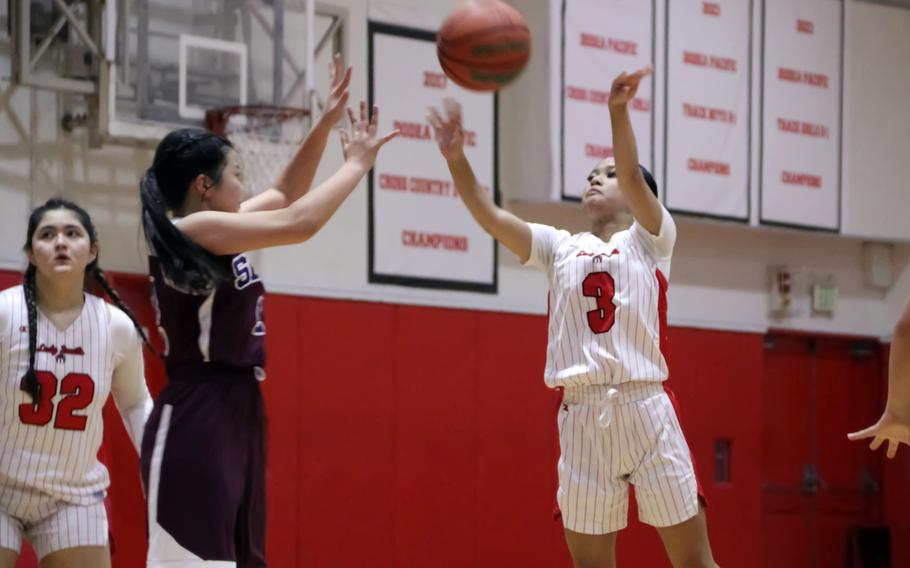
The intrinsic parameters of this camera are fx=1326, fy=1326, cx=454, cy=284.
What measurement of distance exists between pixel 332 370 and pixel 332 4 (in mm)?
2500

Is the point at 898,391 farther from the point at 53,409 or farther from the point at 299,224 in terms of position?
the point at 53,409

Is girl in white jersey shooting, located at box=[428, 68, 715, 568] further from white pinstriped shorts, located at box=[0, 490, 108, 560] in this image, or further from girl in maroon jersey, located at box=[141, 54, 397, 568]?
white pinstriped shorts, located at box=[0, 490, 108, 560]

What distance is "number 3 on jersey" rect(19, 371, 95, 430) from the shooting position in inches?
193

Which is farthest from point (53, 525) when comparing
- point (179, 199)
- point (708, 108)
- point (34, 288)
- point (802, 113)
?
point (802, 113)

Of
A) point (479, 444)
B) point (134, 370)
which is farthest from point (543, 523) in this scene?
point (134, 370)

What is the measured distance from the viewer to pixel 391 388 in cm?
915

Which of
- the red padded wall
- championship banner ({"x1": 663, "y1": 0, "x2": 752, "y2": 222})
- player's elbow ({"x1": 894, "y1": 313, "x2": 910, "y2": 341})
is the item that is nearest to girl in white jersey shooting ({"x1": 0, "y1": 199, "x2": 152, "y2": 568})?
player's elbow ({"x1": 894, "y1": 313, "x2": 910, "y2": 341})

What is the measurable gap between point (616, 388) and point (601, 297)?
0.37m

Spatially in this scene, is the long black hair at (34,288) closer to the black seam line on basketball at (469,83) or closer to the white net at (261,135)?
the black seam line on basketball at (469,83)

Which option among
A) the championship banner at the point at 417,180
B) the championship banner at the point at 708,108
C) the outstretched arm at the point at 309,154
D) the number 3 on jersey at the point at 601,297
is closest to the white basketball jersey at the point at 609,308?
the number 3 on jersey at the point at 601,297

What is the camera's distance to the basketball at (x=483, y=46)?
17.4ft

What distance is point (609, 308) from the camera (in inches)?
205

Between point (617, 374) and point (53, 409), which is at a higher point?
point (617, 374)

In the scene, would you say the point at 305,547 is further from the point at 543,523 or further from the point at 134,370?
the point at 134,370
